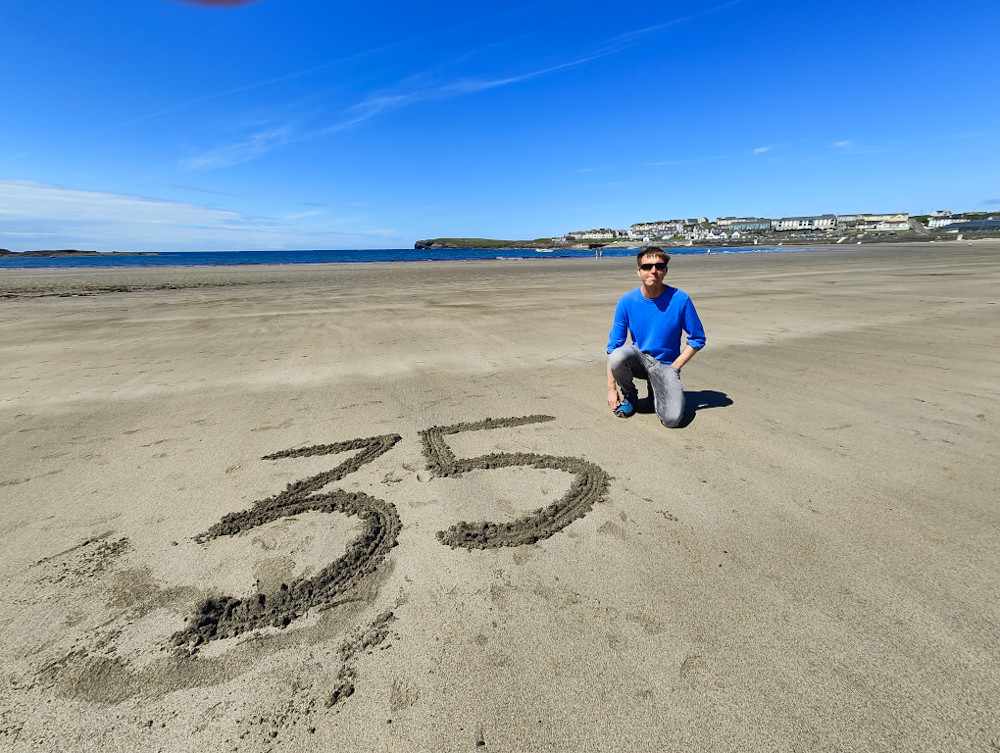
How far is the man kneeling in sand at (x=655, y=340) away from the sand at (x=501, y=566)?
282 mm

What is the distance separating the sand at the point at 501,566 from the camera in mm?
1621

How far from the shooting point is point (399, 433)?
4.10 meters

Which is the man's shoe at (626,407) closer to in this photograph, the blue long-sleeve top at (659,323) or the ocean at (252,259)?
the blue long-sleeve top at (659,323)

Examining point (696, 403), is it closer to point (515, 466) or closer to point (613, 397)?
point (613, 397)

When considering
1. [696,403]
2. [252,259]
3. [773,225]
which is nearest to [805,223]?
[773,225]

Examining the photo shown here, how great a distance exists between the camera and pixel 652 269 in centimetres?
402

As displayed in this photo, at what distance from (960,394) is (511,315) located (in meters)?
7.78

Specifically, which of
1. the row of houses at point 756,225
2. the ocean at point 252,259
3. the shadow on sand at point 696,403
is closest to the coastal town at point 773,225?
the row of houses at point 756,225

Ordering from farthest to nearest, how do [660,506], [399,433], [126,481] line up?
[399,433]
[126,481]
[660,506]

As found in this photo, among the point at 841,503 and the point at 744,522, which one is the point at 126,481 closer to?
the point at 744,522

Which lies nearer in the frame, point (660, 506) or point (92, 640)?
point (92, 640)

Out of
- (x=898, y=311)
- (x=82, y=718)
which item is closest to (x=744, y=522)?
(x=82, y=718)

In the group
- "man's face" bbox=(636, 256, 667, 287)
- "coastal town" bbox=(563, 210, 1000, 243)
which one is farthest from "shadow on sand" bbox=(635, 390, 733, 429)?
"coastal town" bbox=(563, 210, 1000, 243)

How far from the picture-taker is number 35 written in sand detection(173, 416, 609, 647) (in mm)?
2090
